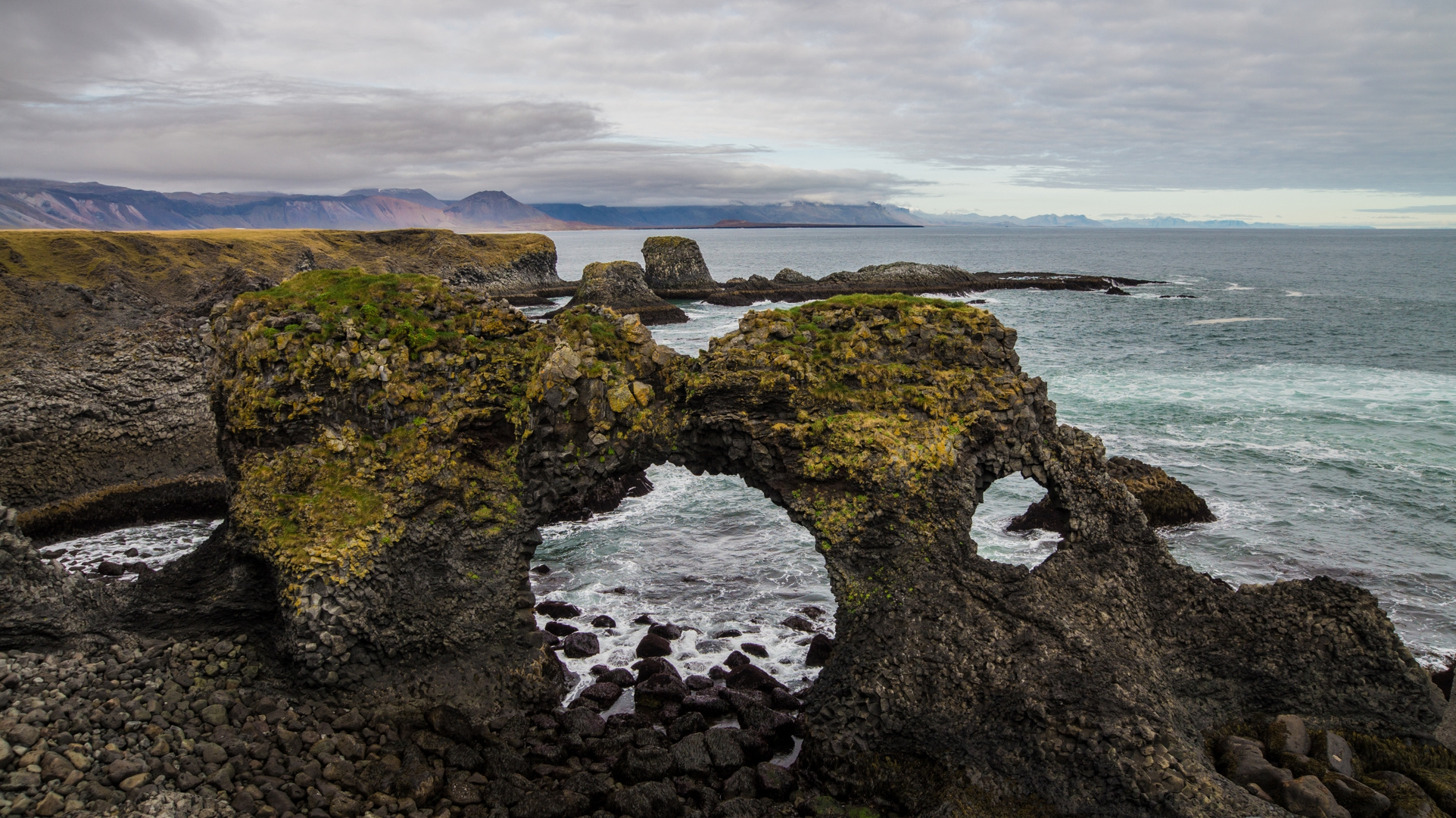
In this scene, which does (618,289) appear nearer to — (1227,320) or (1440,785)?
(1227,320)

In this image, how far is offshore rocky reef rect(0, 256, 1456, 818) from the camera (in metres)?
13.4

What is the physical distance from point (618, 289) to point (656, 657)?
66.3m

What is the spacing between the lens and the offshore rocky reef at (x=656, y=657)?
1335 centimetres

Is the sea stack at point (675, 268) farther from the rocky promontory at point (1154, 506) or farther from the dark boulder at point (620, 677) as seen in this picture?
the dark boulder at point (620, 677)

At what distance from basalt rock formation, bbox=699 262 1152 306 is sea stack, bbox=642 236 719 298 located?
12.7 feet

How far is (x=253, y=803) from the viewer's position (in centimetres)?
1246

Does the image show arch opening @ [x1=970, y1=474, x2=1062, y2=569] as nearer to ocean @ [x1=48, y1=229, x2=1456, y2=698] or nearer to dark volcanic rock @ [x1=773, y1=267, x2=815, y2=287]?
ocean @ [x1=48, y1=229, x2=1456, y2=698]

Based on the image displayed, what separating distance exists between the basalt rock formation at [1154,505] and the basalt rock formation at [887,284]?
195 ft


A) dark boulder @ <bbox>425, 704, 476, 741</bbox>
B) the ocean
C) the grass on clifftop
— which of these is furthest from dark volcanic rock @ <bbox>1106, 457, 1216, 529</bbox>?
the grass on clifftop

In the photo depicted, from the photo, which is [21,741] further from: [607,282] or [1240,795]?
[607,282]

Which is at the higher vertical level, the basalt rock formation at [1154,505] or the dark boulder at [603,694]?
the basalt rock formation at [1154,505]

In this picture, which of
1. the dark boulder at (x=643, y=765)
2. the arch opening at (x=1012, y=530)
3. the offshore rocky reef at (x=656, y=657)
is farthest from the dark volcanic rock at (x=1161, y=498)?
the dark boulder at (x=643, y=765)

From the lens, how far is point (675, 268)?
99.2 meters

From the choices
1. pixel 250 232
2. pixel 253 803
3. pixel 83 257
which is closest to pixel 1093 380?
pixel 253 803
